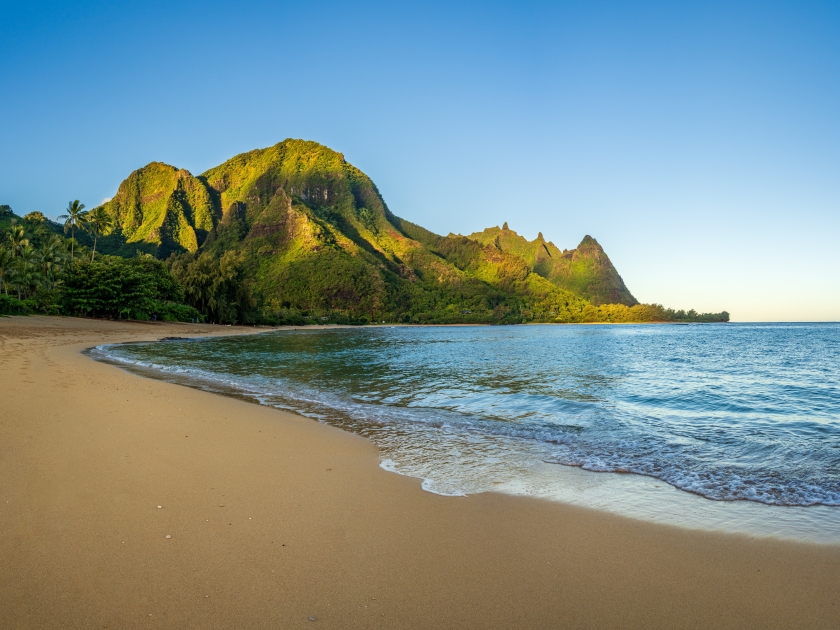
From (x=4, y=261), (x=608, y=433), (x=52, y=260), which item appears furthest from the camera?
(x=52, y=260)

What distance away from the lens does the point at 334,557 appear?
331cm

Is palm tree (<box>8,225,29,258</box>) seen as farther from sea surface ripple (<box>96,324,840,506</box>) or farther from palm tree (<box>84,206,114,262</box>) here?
sea surface ripple (<box>96,324,840,506</box>)

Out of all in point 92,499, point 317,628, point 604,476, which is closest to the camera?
point 317,628

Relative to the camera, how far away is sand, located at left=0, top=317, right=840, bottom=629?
8.82 ft

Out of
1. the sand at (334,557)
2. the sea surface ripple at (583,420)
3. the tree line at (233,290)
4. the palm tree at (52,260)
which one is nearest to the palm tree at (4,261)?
the tree line at (233,290)

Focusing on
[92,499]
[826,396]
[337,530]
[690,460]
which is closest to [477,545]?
[337,530]

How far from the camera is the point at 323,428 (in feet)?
26.3

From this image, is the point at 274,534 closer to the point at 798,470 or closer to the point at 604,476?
the point at 604,476

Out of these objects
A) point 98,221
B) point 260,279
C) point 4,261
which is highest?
point 98,221

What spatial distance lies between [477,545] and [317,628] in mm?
1480

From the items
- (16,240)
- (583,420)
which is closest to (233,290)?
(16,240)

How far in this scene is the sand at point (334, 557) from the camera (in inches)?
106

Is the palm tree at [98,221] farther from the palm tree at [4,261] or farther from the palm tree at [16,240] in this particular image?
the palm tree at [4,261]

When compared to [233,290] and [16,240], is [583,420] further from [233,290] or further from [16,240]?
[16,240]
